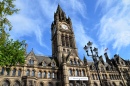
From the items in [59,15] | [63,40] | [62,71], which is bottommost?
[62,71]

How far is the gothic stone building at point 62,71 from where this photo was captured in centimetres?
3316

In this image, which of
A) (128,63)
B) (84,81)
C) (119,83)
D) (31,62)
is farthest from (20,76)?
(128,63)

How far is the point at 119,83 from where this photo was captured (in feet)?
157

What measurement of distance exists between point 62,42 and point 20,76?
2264cm

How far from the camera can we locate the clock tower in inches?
1833

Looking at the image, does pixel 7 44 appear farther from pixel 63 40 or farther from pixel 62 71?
pixel 63 40

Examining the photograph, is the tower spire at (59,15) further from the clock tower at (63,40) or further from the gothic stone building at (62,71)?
the gothic stone building at (62,71)

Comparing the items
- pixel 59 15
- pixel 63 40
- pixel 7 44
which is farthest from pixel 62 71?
pixel 59 15

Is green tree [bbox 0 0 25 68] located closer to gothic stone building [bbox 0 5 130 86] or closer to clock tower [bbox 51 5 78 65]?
gothic stone building [bbox 0 5 130 86]

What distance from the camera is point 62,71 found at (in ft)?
128

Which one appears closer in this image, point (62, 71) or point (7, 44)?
point (7, 44)

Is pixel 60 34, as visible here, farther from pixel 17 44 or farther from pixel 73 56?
pixel 17 44

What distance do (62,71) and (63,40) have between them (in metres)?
16.1

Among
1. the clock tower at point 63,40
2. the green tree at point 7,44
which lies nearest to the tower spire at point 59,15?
the clock tower at point 63,40
